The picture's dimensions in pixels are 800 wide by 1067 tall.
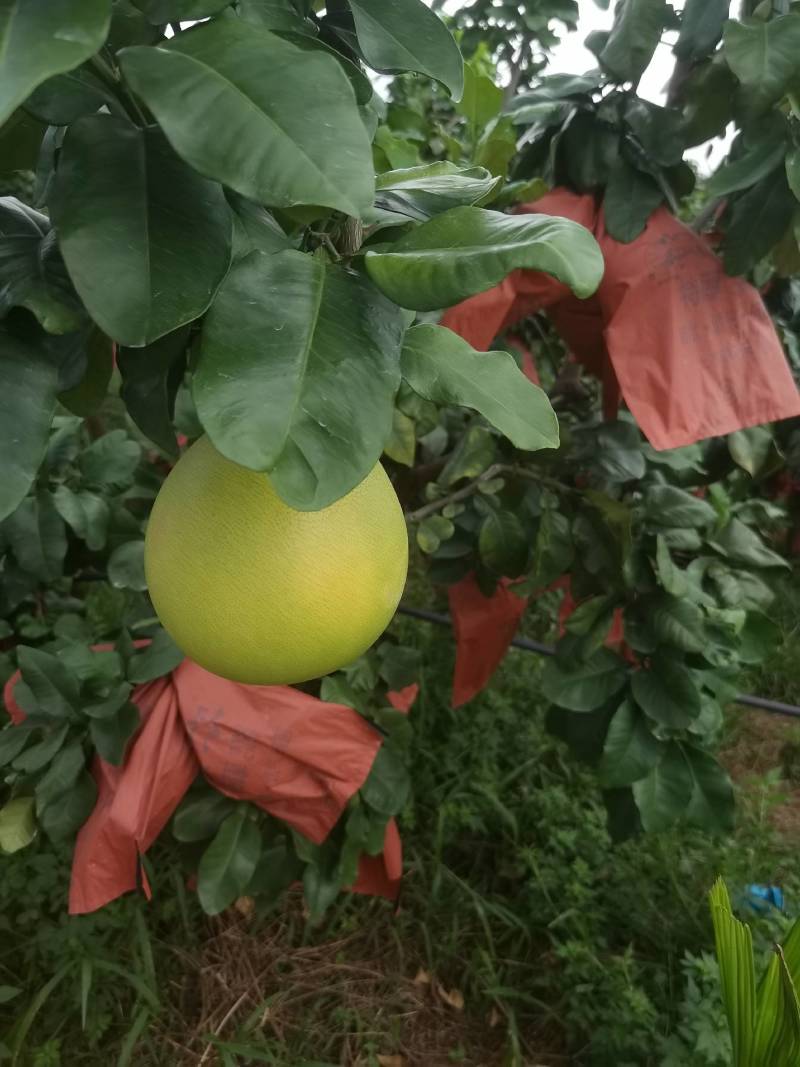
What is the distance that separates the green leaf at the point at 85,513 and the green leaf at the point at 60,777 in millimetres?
265

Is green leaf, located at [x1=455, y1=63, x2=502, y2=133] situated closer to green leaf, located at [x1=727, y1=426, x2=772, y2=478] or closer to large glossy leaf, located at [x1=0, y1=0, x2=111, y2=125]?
green leaf, located at [x1=727, y1=426, x2=772, y2=478]

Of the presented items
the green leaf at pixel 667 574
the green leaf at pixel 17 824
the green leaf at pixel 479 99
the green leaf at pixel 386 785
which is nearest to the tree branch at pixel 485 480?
the green leaf at pixel 667 574

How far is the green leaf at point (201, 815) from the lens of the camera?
118cm

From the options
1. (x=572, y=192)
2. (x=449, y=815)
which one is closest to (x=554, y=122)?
(x=572, y=192)

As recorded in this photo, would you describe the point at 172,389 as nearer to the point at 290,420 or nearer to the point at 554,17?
the point at 290,420

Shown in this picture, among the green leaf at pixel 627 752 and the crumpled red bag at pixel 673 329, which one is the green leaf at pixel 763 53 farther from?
the green leaf at pixel 627 752

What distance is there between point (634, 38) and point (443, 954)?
5.04 ft

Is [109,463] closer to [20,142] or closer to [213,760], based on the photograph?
[213,760]

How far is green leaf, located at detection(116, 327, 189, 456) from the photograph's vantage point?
1.38ft

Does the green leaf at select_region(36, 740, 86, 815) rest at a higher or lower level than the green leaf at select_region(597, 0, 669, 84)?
lower

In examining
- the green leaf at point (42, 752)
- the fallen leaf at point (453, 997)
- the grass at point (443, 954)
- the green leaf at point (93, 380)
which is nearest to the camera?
the green leaf at point (93, 380)

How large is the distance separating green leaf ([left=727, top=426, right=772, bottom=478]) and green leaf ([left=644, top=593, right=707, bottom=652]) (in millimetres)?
219

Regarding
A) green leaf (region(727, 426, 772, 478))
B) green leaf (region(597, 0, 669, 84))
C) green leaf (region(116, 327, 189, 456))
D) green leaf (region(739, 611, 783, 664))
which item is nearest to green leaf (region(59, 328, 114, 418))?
green leaf (region(116, 327, 189, 456))

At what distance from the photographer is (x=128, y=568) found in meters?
1.07
